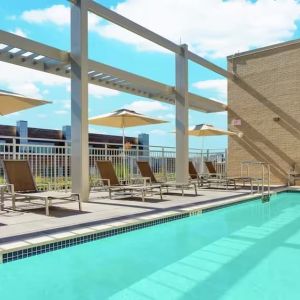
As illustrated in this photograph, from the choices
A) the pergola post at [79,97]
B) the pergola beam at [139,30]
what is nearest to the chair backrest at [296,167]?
the pergola beam at [139,30]

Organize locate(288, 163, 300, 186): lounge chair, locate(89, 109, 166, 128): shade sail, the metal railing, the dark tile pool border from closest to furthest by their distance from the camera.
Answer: the dark tile pool border, the metal railing, locate(89, 109, 166, 128): shade sail, locate(288, 163, 300, 186): lounge chair

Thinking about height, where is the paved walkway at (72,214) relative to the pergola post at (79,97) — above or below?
below

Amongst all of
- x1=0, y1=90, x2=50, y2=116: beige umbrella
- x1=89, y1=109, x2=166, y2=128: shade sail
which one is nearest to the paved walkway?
x1=0, y1=90, x2=50, y2=116: beige umbrella

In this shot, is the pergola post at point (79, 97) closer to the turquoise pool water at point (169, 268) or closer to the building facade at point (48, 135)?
the turquoise pool water at point (169, 268)

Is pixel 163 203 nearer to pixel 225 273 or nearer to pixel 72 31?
pixel 225 273

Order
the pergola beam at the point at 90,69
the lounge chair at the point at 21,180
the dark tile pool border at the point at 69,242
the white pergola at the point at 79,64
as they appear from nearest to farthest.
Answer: the dark tile pool border at the point at 69,242 → the lounge chair at the point at 21,180 → the pergola beam at the point at 90,69 → the white pergola at the point at 79,64

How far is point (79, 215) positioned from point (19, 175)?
1.51 m

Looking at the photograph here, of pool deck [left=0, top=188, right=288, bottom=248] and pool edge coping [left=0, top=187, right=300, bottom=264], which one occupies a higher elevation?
pool deck [left=0, top=188, right=288, bottom=248]

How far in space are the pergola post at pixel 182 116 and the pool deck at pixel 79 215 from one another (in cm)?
331

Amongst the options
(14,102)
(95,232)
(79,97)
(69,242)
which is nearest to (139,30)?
(79,97)

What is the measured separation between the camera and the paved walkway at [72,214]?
4567 mm

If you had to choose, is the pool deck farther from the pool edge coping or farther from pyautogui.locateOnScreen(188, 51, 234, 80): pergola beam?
pyautogui.locateOnScreen(188, 51, 234, 80): pergola beam

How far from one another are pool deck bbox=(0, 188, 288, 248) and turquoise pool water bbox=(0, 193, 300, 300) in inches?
12.8

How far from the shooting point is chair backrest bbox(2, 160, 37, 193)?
20.8 feet
